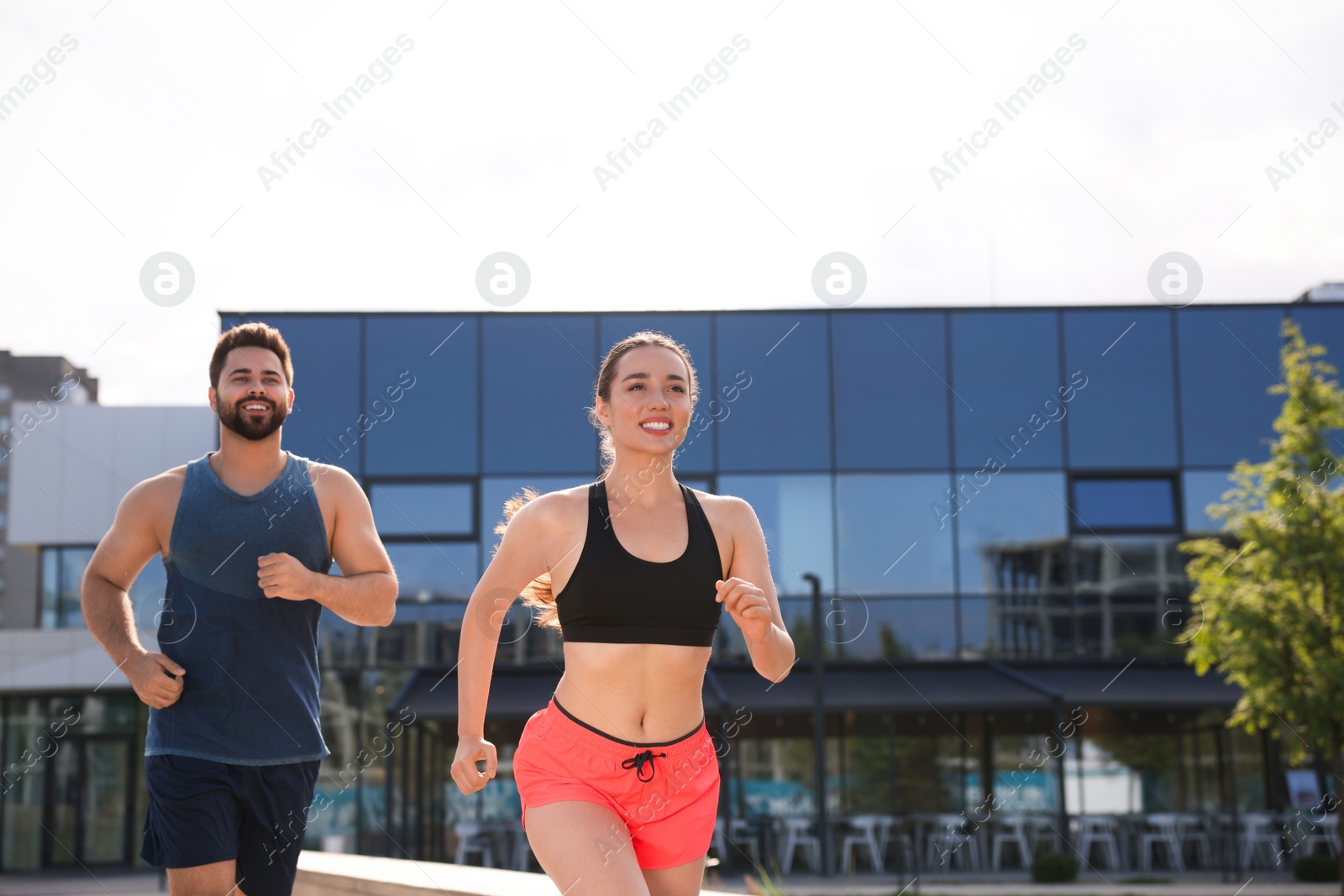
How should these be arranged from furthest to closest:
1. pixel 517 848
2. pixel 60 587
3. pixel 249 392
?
pixel 60 587
pixel 517 848
pixel 249 392

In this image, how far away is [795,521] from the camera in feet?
59.5

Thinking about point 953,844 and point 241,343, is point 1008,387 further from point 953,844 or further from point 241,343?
point 241,343

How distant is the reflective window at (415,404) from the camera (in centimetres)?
1820

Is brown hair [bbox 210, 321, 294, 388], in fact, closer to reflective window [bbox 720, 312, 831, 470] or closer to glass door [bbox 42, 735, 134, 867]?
reflective window [bbox 720, 312, 831, 470]

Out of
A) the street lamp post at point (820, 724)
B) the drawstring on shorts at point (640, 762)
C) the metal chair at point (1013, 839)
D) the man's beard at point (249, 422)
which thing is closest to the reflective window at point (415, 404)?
the street lamp post at point (820, 724)

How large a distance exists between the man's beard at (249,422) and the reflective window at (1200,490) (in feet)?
58.1

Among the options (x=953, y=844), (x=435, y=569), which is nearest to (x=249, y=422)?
(x=435, y=569)

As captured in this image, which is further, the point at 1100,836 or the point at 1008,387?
the point at 1008,387

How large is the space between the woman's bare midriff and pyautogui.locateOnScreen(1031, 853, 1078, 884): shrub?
611 inches

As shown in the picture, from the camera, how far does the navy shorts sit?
3146 millimetres

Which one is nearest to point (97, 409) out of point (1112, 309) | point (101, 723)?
point (101, 723)

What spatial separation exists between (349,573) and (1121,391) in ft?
56.5

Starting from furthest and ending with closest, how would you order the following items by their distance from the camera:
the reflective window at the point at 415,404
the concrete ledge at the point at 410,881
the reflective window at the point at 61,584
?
1. the reflective window at the point at 61,584
2. the reflective window at the point at 415,404
3. the concrete ledge at the point at 410,881

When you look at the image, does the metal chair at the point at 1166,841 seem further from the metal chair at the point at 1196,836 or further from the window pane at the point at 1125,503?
the window pane at the point at 1125,503
